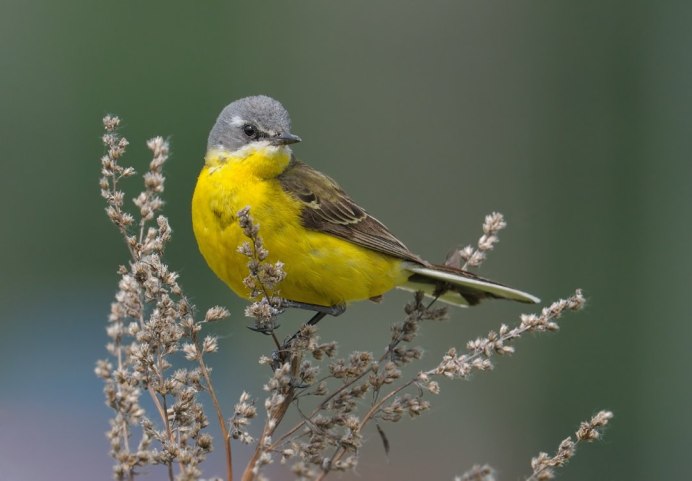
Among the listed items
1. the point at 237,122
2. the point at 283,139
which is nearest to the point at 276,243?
the point at 283,139

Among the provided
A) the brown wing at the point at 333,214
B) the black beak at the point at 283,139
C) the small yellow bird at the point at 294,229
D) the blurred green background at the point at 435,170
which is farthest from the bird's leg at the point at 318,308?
the blurred green background at the point at 435,170

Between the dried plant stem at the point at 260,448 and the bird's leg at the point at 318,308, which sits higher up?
the bird's leg at the point at 318,308

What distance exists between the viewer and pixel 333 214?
362 centimetres

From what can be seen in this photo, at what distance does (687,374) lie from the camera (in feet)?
21.2

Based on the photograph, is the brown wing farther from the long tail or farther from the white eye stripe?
the white eye stripe

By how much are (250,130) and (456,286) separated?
39.9 inches

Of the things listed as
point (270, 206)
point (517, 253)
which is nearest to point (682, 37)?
point (517, 253)

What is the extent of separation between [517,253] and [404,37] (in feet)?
7.98

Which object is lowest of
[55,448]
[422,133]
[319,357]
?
[319,357]

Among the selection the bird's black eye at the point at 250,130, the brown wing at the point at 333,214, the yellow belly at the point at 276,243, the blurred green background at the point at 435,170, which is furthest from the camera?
the blurred green background at the point at 435,170

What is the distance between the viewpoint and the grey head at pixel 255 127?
11.7 feet

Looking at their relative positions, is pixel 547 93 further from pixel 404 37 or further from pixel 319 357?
pixel 319 357

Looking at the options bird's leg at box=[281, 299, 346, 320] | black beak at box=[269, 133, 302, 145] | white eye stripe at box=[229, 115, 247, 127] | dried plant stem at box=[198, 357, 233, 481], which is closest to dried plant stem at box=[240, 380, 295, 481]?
dried plant stem at box=[198, 357, 233, 481]

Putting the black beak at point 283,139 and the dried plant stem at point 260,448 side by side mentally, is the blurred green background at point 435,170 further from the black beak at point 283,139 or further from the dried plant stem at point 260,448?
the dried plant stem at point 260,448
